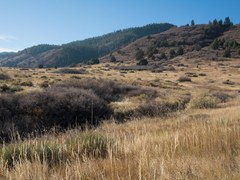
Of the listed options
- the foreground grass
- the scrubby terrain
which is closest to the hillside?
the scrubby terrain

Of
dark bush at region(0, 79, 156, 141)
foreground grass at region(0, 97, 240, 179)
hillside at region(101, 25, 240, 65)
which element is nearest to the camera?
foreground grass at region(0, 97, 240, 179)

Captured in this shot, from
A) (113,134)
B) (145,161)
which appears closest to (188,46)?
(113,134)

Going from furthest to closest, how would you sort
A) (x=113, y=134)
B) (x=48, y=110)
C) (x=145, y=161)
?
(x=48, y=110), (x=113, y=134), (x=145, y=161)

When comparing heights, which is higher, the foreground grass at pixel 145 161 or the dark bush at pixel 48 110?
the foreground grass at pixel 145 161

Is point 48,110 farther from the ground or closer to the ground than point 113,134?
closer to the ground

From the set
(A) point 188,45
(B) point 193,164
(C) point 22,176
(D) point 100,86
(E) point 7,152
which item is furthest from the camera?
(A) point 188,45

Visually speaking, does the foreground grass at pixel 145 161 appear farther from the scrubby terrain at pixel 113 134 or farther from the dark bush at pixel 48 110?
the dark bush at pixel 48 110

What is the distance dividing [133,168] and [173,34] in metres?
165

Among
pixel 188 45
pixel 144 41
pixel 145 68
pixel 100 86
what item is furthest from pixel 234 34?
pixel 100 86

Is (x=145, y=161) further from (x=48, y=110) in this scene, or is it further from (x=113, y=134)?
(x=48, y=110)

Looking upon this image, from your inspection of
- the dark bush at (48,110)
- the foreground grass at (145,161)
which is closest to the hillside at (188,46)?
the dark bush at (48,110)

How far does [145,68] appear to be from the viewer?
263ft

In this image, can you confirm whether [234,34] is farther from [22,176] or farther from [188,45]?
[22,176]

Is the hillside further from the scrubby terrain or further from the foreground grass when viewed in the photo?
the foreground grass
